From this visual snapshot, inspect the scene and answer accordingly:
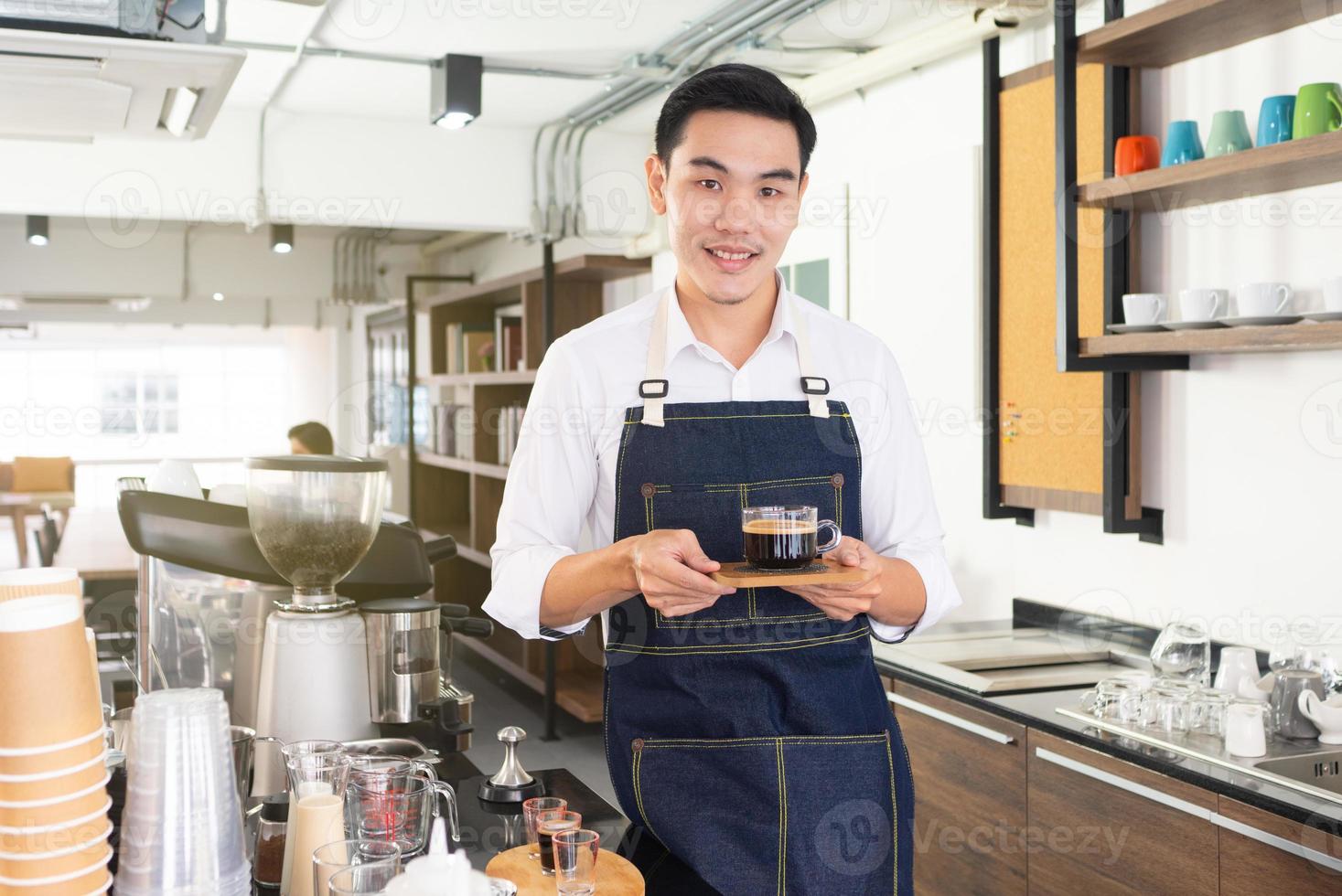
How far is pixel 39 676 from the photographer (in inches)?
38.6

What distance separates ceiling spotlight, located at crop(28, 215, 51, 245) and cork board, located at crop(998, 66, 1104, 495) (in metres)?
6.03

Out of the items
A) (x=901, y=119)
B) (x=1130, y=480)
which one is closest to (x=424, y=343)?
(x=901, y=119)

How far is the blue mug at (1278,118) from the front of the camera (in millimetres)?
2451

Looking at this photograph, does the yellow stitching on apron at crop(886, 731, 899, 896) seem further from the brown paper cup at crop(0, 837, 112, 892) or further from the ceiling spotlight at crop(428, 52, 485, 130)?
the ceiling spotlight at crop(428, 52, 485, 130)

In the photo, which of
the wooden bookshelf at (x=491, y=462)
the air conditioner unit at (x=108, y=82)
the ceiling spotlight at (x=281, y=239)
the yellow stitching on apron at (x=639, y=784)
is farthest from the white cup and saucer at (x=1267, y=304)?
the ceiling spotlight at (x=281, y=239)

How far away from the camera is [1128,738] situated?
93.6 inches

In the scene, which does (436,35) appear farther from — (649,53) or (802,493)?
(802,493)

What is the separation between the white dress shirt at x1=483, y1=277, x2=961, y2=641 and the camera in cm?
171

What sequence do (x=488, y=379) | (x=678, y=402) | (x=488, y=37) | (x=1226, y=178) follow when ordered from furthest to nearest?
(x=488, y=379), (x=488, y=37), (x=1226, y=178), (x=678, y=402)

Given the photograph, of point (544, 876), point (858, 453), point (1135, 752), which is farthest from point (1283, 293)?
point (544, 876)

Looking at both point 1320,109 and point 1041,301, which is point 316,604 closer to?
point 1320,109

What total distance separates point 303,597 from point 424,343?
25.0 ft

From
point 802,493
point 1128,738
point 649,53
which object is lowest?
point 1128,738

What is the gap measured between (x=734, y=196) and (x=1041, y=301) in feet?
6.53
